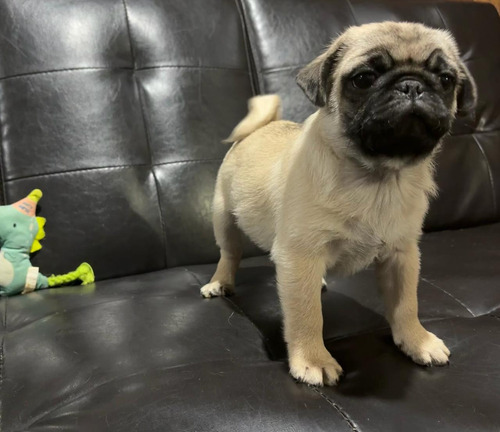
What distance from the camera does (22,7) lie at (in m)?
1.85

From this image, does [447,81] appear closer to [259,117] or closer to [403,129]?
[403,129]

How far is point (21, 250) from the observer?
5.51 ft

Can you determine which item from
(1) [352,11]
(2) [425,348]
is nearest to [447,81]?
(2) [425,348]

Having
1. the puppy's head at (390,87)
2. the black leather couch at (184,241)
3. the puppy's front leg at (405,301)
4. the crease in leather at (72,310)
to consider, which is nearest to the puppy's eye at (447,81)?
the puppy's head at (390,87)

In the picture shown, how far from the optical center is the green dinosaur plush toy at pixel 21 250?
5.33 feet

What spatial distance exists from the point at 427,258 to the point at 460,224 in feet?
1.92

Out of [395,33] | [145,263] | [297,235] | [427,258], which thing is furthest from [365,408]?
[145,263]

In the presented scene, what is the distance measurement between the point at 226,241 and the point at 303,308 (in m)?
0.63

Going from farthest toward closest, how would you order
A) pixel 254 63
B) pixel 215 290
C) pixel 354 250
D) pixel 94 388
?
1. pixel 254 63
2. pixel 215 290
3. pixel 354 250
4. pixel 94 388

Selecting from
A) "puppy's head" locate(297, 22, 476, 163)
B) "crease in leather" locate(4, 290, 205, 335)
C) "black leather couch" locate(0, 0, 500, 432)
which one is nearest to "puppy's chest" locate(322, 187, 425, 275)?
"puppy's head" locate(297, 22, 476, 163)

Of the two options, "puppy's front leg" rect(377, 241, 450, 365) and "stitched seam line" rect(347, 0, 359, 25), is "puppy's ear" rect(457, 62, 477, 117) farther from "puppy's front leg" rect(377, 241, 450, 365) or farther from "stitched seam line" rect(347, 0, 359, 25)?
"stitched seam line" rect(347, 0, 359, 25)

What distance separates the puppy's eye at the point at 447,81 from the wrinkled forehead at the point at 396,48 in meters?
0.02

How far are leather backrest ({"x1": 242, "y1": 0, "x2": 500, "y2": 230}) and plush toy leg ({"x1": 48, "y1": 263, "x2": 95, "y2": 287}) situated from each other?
1.04 metres

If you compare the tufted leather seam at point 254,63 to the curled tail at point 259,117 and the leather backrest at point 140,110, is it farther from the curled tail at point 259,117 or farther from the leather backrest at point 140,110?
the curled tail at point 259,117
